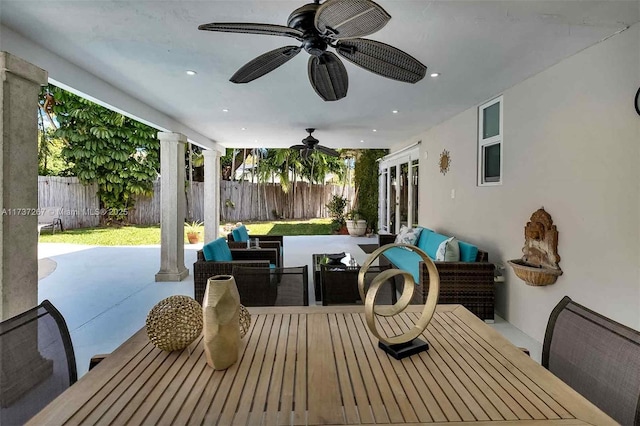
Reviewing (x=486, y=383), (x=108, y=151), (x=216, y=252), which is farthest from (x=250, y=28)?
(x=108, y=151)

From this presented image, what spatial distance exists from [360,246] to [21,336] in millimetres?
7500

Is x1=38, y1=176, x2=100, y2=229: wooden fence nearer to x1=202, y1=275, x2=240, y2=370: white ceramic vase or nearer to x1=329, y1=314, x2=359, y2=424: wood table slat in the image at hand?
x1=202, y1=275, x2=240, y2=370: white ceramic vase

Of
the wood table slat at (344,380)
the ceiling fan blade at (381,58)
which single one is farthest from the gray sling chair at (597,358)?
the ceiling fan blade at (381,58)

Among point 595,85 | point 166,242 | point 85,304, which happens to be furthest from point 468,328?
point 166,242

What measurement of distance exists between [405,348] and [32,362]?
4.31ft

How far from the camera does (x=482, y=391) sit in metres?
0.99

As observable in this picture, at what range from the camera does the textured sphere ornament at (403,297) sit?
1.18m

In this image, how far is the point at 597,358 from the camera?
1197 millimetres

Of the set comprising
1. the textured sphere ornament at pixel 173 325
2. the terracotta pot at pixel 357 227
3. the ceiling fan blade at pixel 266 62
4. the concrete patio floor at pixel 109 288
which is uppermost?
the ceiling fan blade at pixel 266 62

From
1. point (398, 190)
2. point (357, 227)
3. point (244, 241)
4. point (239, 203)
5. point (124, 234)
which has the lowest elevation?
point (124, 234)

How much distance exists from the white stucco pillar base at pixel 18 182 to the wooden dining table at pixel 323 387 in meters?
1.62

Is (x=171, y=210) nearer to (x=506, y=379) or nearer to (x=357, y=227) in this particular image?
(x=506, y=379)

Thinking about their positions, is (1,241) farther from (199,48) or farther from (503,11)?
(503,11)

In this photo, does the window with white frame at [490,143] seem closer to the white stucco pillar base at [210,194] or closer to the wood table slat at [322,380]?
the wood table slat at [322,380]
